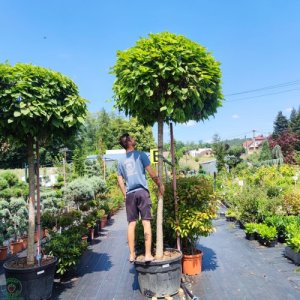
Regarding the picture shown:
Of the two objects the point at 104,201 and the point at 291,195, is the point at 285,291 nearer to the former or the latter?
the point at 291,195

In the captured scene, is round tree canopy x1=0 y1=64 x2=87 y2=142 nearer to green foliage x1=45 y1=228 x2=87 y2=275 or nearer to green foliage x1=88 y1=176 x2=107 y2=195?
green foliage x1=45 y1=228 x2=87 y2=275

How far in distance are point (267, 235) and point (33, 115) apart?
15.4ft

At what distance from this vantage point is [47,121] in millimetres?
4023

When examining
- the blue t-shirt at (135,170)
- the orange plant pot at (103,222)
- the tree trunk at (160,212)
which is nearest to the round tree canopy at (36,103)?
the blue t-shirt at (135,170)

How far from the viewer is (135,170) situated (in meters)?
4.13

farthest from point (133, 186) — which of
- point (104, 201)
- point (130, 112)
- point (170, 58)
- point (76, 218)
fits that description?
point (104, 201)

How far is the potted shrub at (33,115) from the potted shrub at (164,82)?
642 mm

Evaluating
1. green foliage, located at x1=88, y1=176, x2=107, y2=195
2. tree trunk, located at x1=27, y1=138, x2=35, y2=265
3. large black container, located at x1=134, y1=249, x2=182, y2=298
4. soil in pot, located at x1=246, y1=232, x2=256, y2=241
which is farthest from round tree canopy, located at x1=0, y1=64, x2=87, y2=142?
green foliage, located at x1=88, y1=176, x2=107, y2=195

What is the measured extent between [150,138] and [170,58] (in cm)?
3629

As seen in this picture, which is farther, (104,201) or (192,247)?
(104,201)

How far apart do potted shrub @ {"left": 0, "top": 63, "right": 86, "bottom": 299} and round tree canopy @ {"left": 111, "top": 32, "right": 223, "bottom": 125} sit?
2.11 feet

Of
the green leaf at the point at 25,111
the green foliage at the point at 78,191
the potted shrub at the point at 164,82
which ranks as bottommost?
the green foliage at the point at 78,191

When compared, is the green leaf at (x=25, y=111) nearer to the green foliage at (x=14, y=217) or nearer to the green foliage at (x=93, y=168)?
the green foliage at (x=14, y=217)

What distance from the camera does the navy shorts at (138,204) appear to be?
407cm
